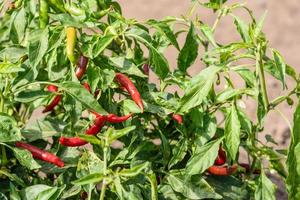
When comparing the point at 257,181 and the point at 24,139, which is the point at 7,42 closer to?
the point at 24,139

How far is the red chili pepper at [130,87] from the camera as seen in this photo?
7.40 feet

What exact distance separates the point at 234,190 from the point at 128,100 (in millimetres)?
604

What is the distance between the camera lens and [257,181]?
261 centimetres

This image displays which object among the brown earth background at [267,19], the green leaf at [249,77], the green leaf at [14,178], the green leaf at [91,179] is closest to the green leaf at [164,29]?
the green leaf at [249,77]

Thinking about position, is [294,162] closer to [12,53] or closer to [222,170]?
[222,170]

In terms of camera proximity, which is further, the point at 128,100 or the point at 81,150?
the point at 81,150

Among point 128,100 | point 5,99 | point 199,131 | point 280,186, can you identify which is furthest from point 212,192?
point 280,186

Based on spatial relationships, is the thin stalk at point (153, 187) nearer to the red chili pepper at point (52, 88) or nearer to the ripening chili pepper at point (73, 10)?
the red chili pepper at point (52, 88)

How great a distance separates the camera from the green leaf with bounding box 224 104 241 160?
2283 mm

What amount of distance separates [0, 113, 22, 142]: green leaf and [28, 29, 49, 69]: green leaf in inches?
6.9

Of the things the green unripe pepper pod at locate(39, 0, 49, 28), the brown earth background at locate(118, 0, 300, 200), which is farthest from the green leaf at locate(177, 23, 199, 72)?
the brown earth background at locate(118, 0, 300, 200)

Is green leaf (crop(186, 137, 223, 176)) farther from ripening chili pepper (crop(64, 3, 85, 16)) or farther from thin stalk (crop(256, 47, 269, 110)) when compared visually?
ripening chili pepper (crop(64, 3, 85, 16))

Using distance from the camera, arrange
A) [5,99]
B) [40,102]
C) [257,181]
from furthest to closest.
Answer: [257,181] < [40,102] < [5,99]

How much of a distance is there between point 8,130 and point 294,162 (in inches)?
35.9
